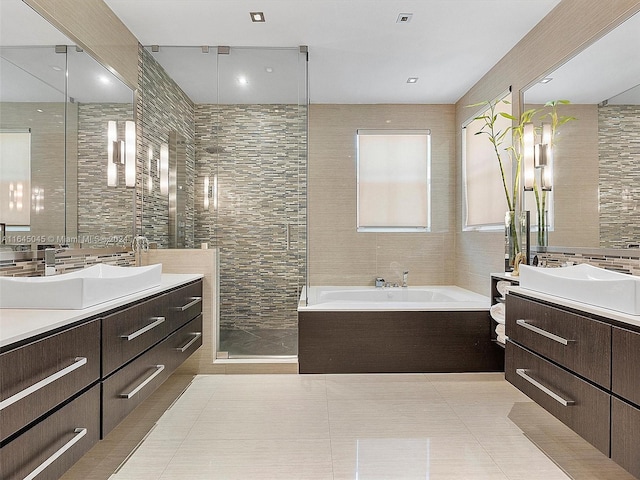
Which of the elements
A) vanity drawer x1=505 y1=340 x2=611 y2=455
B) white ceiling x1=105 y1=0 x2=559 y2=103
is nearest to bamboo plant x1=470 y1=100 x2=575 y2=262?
white ceiling x1=105 y1=0 x2=559 y2=103

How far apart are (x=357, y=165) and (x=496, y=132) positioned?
1.34 metres

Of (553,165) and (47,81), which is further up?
(47,81)

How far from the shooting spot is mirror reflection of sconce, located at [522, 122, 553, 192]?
2.76 metres

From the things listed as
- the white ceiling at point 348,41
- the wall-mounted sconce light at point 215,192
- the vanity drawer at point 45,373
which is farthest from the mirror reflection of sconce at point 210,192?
the vanity drawer at point 45,373

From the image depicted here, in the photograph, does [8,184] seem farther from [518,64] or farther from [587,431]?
[518,64]

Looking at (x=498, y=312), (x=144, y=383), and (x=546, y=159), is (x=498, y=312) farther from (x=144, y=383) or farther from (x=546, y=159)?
(x=144, y=383)

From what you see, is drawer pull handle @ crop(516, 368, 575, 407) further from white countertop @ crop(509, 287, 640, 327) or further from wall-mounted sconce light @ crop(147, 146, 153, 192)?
wall-mounted sconce light @ crop(147, 146, 153, 192)

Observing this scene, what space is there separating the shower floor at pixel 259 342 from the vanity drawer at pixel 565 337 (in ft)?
5.30

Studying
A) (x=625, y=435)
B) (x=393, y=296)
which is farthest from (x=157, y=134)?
(x=625, y=435)

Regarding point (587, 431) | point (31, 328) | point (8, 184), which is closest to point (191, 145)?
point (8, 184)

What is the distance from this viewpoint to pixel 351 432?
7.47 ft

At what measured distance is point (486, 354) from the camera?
10.5 feet

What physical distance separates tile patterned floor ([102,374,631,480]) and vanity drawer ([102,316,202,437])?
30cm

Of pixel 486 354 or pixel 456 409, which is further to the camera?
pixel 486 354
